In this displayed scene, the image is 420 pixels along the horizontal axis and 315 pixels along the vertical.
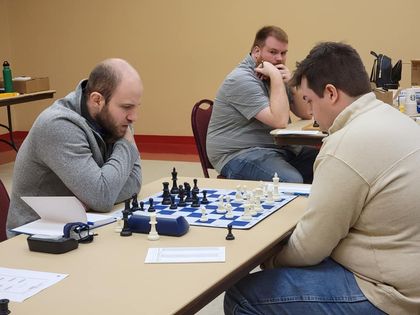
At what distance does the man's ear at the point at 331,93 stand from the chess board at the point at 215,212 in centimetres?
45

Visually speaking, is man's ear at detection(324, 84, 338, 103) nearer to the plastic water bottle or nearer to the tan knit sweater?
the tan knit sweater

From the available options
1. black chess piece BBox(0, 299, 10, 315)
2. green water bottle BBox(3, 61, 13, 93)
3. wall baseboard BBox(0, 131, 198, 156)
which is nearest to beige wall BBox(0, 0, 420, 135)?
wall baseboard BBox(0, 131, 198, 156)

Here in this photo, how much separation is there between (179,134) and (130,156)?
192 inches

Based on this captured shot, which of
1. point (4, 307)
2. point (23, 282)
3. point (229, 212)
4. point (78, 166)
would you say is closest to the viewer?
point (4, 307)

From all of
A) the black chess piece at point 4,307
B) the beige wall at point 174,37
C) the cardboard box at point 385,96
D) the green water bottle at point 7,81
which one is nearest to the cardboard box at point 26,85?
the green water bottle at point 7,81

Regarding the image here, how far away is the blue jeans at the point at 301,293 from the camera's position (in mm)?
1940

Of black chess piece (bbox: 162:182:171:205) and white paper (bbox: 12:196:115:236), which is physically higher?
white paper (bbox: 12:196:115:236)

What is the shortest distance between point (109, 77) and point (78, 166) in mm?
416

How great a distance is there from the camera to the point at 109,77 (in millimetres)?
2547

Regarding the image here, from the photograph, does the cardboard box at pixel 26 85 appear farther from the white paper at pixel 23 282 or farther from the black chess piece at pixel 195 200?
the white paper at pixel 23 282

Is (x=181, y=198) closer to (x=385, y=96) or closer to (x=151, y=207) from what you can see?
(x=151, y=207)

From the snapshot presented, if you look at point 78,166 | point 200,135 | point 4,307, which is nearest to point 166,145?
point 200,135

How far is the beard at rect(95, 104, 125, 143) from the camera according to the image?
8.43 ft

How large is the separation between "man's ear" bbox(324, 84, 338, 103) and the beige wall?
14.0 feet
